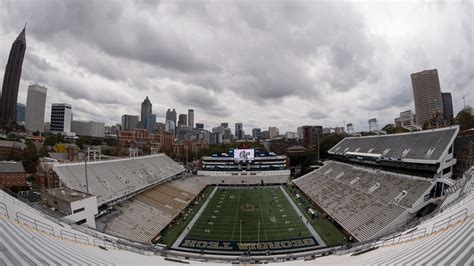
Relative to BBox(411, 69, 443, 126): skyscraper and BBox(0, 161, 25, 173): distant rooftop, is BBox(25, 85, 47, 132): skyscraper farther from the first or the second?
BBox(411, 69, 443, 126): skyscraper

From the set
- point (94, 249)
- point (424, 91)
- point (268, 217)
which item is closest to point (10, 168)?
point (94, 249)

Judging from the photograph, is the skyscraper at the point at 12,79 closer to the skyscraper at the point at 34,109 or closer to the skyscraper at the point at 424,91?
the skyscraper at the point at 34,109

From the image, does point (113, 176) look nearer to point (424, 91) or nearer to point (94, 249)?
point (94, 249)

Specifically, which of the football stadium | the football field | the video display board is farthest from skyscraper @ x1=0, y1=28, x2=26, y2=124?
the football field

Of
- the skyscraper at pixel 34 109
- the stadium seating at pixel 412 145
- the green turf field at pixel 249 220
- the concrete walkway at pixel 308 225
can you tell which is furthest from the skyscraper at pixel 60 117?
the stadium seating at pixel 412 145

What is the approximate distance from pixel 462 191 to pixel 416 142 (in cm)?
1159

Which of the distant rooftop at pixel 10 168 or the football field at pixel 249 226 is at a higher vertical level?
the distant rooftop at pixel 10 168

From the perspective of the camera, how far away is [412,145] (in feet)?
93.4

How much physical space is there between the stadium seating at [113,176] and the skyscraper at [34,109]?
138 m

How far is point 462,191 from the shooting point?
713 inches

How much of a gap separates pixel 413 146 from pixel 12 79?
15722 centimetres

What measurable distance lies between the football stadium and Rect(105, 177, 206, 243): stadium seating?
0.13m

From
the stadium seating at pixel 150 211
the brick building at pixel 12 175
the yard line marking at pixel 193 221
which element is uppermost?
the brick building at pixel 12 175

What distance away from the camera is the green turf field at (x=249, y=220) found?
2425cm
